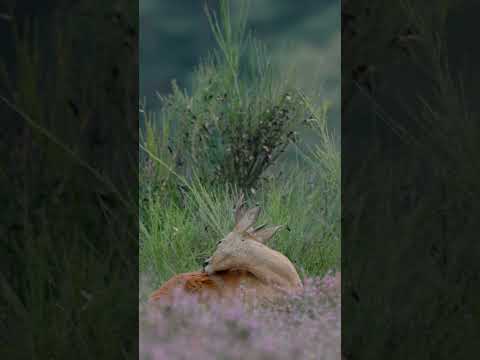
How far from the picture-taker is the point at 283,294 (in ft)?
8.95

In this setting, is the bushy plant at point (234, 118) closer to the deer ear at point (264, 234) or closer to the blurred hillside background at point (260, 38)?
the blurred hillside background at point (260, 38)

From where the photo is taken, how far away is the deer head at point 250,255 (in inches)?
113

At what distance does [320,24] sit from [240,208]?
1162 millimetres

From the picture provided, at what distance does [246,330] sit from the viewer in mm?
2291
